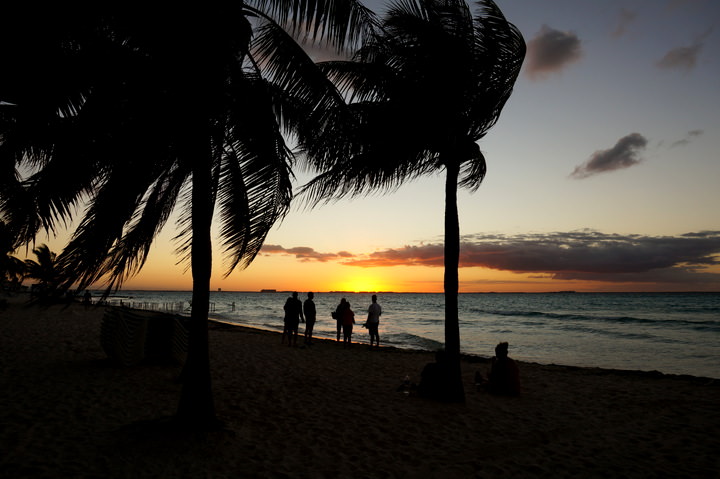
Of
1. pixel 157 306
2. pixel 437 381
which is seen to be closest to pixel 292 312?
pixel 437 381

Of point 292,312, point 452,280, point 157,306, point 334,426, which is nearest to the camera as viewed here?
point 334,426

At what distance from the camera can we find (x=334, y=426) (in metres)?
6.45

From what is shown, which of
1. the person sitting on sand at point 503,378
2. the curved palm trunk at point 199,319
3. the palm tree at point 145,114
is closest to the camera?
the palm tree at point 145,114

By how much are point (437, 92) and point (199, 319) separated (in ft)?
17.5

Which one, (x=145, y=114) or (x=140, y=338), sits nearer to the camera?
(x=145, y=114)

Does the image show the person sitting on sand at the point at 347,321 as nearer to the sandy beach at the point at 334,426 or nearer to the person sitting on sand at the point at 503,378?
the sandy beach at the point at 334,426

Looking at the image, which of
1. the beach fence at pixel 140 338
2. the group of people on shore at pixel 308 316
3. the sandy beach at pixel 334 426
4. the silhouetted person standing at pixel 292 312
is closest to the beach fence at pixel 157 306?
the group of people on shore at pixel 308 316

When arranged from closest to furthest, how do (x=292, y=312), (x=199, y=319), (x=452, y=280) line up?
(x=199, y=319)
(x=452, y=280)
(x=292, y=312)

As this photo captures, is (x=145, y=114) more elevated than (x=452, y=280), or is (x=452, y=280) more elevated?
(x=145, y=114)

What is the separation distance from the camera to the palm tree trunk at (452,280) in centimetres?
786

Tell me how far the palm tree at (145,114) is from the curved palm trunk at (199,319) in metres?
0.01

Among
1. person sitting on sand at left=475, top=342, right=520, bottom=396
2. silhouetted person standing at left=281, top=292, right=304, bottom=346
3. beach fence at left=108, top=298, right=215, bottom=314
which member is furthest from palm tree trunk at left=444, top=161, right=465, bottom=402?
beach fence at left=108, top=298, right=215, bottom=314

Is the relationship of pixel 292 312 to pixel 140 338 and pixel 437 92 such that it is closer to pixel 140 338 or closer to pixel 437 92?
pixel 140 338

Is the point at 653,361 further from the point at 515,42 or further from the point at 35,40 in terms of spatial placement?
the point at 35,40
